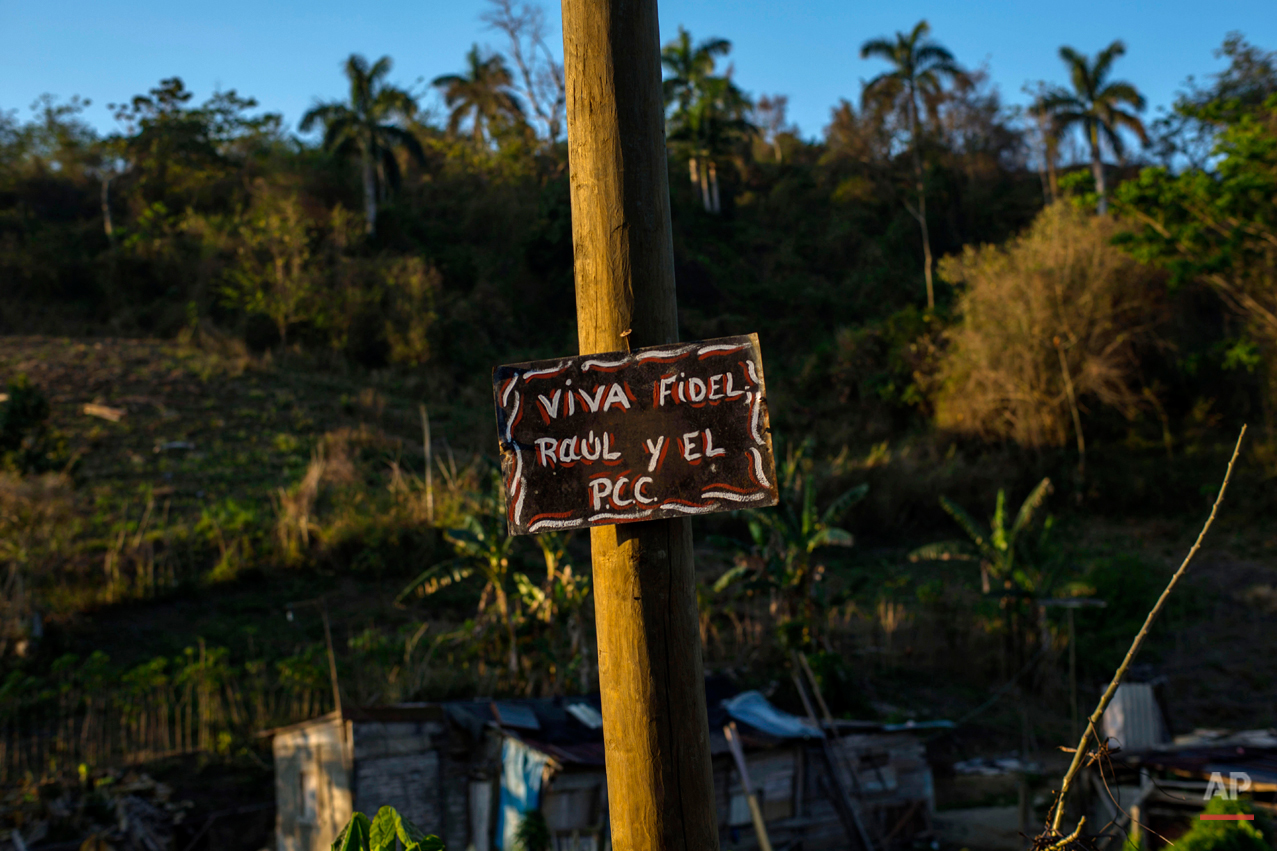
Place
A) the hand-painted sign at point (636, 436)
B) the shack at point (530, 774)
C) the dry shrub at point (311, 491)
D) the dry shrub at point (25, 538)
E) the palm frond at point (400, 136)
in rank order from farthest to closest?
the palm frond at point (400, 136) → the dry shrub at point (311, 491) → the dry shrub at point (25, 538) → the shack at point (530, 774) → the hand-painted sign at point (636, 436)

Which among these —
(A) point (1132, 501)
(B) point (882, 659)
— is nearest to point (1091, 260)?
(A) point (1132, 501)

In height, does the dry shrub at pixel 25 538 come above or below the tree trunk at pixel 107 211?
below

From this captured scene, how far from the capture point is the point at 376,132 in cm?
3700

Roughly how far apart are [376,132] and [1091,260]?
85.8 feet

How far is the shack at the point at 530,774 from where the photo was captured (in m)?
9.51

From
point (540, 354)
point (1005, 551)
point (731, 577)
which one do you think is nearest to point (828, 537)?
point (731, 577)

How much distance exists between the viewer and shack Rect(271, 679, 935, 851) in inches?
374

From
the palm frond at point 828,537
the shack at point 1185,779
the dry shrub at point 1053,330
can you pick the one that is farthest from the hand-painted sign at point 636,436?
the dry shrub at point 1053,330

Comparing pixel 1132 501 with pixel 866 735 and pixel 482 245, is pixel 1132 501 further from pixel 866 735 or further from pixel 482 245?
Result: pixel 482 245

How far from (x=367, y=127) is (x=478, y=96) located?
9.46m

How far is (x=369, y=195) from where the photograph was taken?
124ft

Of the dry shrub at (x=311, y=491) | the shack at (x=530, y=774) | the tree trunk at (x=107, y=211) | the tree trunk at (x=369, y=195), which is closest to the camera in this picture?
the shack at (x=530, y=774)

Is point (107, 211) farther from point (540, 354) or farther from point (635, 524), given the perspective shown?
A: point (635, 524)

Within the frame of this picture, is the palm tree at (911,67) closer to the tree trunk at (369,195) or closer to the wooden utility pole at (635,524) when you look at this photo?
the tree trunk at (369,195)
